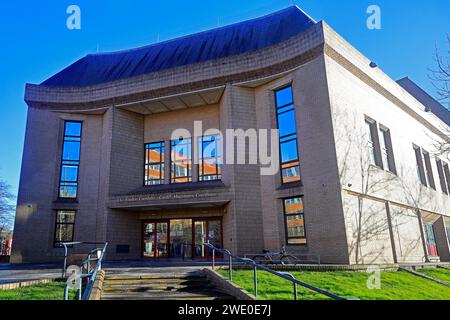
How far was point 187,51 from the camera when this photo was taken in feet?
70.3

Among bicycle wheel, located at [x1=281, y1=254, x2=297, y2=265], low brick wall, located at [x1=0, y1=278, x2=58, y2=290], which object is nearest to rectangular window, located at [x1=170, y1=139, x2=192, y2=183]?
bicycle wheel, located at [x1=281, y1=254, x2=297, y2=265]

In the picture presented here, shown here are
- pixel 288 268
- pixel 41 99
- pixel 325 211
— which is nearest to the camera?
pixel 288 268

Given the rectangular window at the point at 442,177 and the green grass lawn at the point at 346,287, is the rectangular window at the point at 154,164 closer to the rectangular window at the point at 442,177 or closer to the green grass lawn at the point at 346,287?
the green grass lawn at the point at 346,287

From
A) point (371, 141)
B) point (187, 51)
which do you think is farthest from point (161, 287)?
point (187, 51)

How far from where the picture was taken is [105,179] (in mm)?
19047

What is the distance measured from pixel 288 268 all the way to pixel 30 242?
48.2 ft

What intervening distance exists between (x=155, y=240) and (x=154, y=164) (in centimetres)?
460

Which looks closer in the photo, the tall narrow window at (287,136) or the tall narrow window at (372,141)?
the tall narrow window at (287,136)

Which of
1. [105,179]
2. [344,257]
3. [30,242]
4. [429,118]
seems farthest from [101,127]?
[429,118]

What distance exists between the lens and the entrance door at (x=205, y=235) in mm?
17984

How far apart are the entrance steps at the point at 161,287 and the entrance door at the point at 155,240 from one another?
34.0 ft

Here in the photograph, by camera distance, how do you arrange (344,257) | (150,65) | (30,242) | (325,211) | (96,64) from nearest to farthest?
(344,257)
(325,211)
(30,242)
(150,65)
(96,64)

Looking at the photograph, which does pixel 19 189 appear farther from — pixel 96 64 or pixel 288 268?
pixel 288 268

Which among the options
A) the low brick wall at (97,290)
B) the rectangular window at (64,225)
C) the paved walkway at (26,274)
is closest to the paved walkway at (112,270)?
the paved walkway at (26,274)
